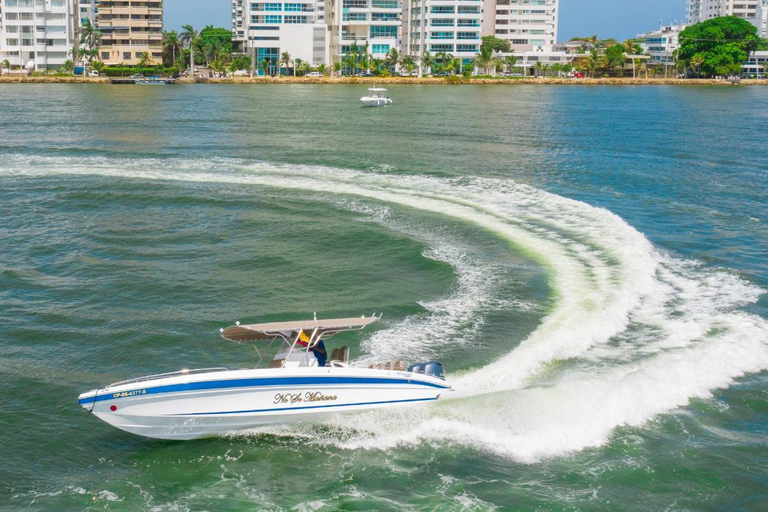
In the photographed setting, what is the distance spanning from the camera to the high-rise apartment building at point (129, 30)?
163 metres

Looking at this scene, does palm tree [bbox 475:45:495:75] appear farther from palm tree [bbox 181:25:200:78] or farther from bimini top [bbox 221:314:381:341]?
bimini top [bbox 221:314:381:341]

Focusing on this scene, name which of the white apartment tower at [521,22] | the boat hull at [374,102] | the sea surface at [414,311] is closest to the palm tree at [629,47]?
the white apartment tower at [521,22]

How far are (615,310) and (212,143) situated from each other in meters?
41.9

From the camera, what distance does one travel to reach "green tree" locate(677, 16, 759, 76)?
177 m

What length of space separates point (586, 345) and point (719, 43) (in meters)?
177

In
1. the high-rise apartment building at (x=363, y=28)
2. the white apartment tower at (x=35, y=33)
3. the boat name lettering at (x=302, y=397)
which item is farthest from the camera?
the high-rise apartment building at (x=363, y=28)

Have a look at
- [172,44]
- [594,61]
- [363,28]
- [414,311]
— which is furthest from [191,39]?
[414,311]

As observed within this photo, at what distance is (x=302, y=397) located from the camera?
17422mm

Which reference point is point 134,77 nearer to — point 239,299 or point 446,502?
point 239,299

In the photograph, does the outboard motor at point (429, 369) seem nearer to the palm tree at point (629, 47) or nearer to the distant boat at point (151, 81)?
the distant boat at point (151, 81)

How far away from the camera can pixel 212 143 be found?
197ft

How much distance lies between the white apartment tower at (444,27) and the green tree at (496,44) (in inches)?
394

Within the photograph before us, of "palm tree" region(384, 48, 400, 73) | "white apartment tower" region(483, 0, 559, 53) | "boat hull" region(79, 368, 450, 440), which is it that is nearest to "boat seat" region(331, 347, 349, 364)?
"boat hull" region(79, 368, 450, 440)

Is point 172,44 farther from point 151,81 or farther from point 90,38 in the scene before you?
point 151,81
